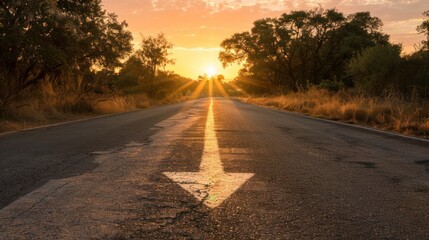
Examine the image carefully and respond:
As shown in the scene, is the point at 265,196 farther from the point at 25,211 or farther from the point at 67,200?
the point at 25,211

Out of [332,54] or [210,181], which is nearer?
[210,181]

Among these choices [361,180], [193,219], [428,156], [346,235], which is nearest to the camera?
[346,235]

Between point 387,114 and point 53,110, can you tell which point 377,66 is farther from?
point 53,110

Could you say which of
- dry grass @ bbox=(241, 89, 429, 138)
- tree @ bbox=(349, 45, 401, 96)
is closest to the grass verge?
dry grass @ bbox=(241, 89, 429, 138)

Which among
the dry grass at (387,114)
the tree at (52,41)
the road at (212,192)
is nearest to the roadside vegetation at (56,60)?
the tree at (52,41)

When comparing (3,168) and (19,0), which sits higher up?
(19,0)

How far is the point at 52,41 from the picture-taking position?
16906mm

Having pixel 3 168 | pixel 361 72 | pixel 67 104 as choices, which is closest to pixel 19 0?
pixel 67 104

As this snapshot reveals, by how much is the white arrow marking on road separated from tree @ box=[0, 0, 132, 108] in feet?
32.0

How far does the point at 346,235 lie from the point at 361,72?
34401 mm

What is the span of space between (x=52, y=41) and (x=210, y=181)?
14.8 metres

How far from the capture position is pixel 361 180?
4.68 meters

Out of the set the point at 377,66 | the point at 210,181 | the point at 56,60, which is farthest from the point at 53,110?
the point at 377,66

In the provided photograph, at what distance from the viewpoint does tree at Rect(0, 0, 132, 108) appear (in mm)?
13828
